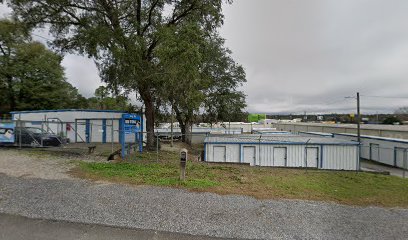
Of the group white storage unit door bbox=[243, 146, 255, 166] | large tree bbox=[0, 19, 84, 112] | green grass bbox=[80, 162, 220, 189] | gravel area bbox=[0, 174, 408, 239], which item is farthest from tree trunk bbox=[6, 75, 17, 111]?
gravel area bbox=[0, 174, 408, 239]

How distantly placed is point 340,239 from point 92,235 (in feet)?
13.7

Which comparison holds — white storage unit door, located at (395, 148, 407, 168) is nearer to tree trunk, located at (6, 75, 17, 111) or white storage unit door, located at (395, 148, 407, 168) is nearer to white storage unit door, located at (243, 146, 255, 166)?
white storage unit door, located at (243, 146, 255, 166)

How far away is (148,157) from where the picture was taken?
44.5 ft

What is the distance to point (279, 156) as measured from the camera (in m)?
18.6

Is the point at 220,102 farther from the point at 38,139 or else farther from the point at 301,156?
the point at 38,139

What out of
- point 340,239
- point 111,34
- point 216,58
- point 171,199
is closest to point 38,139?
point 111,34

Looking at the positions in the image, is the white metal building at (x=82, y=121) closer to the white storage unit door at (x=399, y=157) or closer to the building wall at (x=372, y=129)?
the white storage unit door at (x=399, y=157)

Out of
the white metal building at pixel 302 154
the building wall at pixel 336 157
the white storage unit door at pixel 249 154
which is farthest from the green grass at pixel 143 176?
the building wall at pixel 336 157

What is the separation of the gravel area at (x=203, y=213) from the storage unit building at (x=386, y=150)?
61.8ft

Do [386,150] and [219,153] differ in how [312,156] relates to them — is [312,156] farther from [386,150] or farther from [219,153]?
[386,150]

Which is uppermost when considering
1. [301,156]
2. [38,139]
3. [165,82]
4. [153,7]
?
[153,7]

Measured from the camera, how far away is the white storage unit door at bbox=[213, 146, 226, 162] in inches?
765

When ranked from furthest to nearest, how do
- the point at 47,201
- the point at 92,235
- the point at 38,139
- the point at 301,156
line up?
1. the point at 301,156
2. the point at 38,139
3. the point at 47,201
4. the point at 92,235

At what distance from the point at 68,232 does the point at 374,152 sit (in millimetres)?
29012
